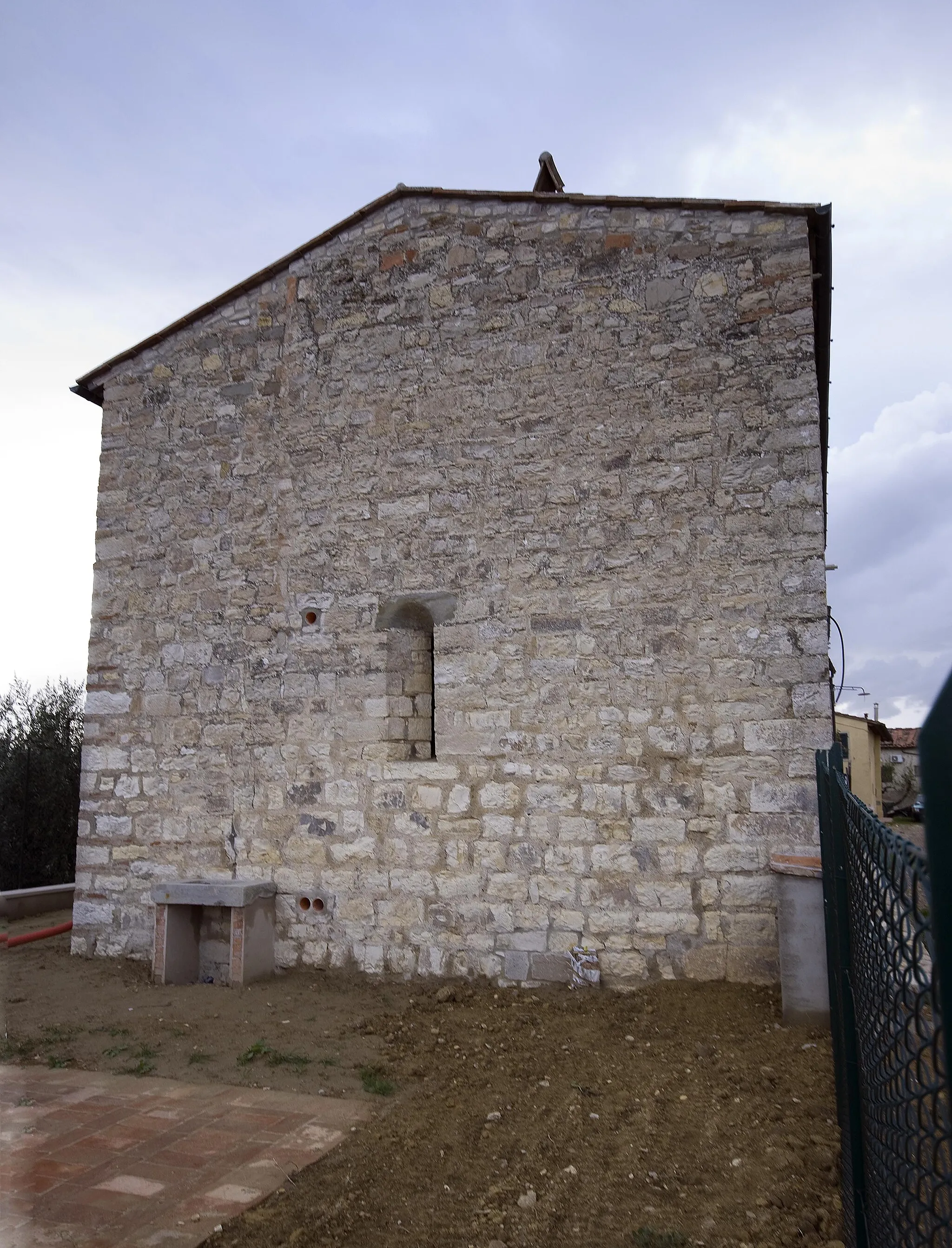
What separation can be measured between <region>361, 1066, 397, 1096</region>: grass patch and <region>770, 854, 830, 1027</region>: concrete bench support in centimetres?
216

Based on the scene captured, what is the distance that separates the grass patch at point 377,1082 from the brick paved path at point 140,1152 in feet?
Result: 0.51

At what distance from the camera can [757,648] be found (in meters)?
5.71

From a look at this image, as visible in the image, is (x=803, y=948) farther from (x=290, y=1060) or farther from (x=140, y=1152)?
(x=140, y=1152)

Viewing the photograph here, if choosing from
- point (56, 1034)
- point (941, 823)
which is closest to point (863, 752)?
point (56, 1034)

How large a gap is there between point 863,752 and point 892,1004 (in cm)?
2301

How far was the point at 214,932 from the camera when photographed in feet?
21.8

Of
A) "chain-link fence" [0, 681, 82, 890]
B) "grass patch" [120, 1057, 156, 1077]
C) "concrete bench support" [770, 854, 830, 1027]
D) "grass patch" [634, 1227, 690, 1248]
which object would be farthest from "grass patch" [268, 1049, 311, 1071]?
"chain-link fence" [0, 681, 82, 890]

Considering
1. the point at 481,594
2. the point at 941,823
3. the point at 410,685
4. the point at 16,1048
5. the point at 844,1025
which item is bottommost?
the point at 16,1048

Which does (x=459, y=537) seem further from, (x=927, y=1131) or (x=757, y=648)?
(x=927, y=1131)

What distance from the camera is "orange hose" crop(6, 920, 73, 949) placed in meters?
7.55

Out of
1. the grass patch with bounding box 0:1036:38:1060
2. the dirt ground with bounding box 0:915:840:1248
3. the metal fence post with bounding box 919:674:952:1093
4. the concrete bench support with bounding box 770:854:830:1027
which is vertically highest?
the metal fence post with bounding box 919:674:952:1093

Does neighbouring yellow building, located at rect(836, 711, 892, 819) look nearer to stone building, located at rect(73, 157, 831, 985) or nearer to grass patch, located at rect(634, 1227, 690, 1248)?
stone building, located at rect(73, 157, 831, 985)

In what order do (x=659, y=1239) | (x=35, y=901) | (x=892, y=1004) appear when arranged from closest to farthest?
(x=892, y=1004), (x=659, y=1239), (x=35, y=901)

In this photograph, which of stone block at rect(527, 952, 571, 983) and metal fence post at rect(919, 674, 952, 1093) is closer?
metal fence post at rect(919, 674, 952, 1093)
